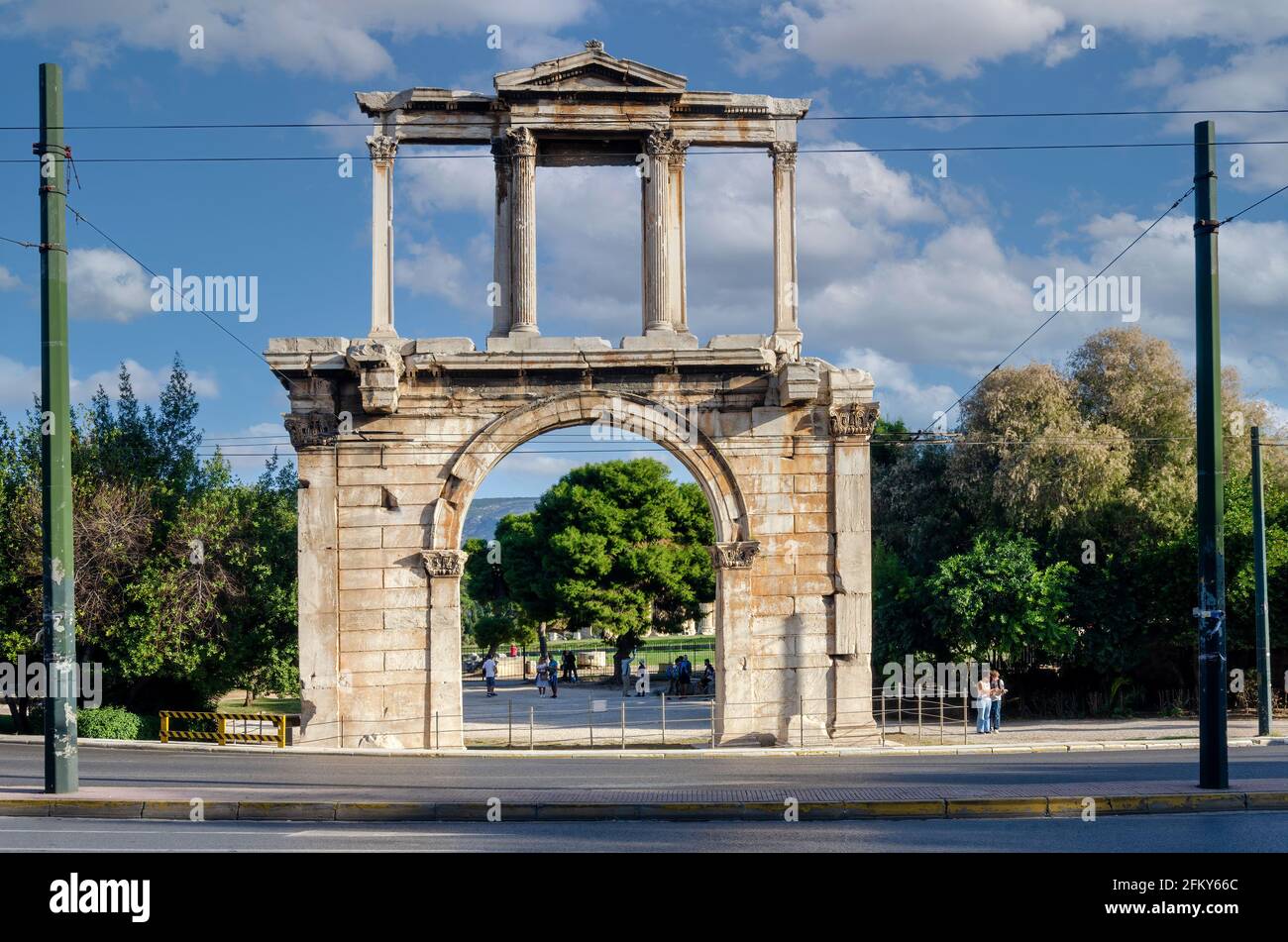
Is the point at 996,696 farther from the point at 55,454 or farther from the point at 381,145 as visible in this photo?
the point at 55,454

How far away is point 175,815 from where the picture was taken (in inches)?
506

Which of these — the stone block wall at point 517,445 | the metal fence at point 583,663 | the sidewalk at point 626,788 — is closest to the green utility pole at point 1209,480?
the sidewalk at point 626,788

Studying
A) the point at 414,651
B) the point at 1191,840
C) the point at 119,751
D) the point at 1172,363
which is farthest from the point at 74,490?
the point at 1172,363

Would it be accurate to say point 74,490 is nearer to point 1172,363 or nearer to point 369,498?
point 369,498

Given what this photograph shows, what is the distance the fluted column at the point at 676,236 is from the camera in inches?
878

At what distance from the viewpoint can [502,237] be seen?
22.7 metres

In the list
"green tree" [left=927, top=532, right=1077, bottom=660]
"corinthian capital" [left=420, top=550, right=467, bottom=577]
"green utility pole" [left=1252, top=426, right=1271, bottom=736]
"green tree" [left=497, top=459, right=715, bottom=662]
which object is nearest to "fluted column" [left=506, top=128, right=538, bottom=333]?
"corinthian capital" [left=420, top=550, right=467, bottom=577]

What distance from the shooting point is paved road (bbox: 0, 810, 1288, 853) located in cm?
1062

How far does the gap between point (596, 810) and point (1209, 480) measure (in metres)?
7.52

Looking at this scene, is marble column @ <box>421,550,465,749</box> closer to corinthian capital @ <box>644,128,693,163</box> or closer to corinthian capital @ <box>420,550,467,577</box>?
corinthian capital @ <box>420,550,467,577</box>

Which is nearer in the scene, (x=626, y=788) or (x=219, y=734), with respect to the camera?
(x=626, y=788)

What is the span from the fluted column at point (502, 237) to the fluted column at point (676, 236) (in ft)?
9.37

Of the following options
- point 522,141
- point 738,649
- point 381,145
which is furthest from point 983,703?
point 381,145

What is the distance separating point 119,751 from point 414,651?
4929 mm
